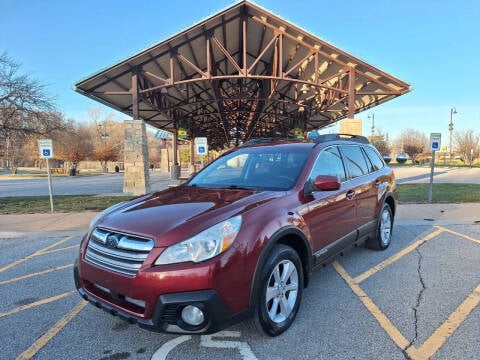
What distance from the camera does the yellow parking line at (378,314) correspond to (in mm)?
2764

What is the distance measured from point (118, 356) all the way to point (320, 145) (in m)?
3.02

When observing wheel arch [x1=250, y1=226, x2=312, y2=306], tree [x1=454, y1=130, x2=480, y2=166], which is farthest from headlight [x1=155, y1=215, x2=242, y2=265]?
tree [x1=454, y1=130, x2=480, y2=166]

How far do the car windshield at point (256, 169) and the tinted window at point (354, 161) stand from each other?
89 centimetres

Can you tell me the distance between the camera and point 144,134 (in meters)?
13.7

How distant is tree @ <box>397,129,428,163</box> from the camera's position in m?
61.9

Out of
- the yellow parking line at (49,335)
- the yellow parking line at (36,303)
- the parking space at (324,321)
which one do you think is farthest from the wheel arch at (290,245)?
the yellow parking line at (36,303)

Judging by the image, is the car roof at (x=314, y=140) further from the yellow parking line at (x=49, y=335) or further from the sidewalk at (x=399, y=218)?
the sidewalk at (x=399, y=218)

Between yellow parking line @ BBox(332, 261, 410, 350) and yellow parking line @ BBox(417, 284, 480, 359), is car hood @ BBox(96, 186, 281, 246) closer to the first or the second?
yellow parking line @ BBox(332, 261, 410, 350)

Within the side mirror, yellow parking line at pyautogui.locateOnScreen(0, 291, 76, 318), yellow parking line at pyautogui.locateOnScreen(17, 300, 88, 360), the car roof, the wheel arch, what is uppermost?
the car roof

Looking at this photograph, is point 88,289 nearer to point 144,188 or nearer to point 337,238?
point 337,238

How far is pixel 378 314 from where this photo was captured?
3.21 m

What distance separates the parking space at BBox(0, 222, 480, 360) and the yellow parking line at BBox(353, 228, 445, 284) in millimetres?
17

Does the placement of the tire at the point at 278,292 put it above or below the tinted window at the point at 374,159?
below

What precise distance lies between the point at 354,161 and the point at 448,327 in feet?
7.67
